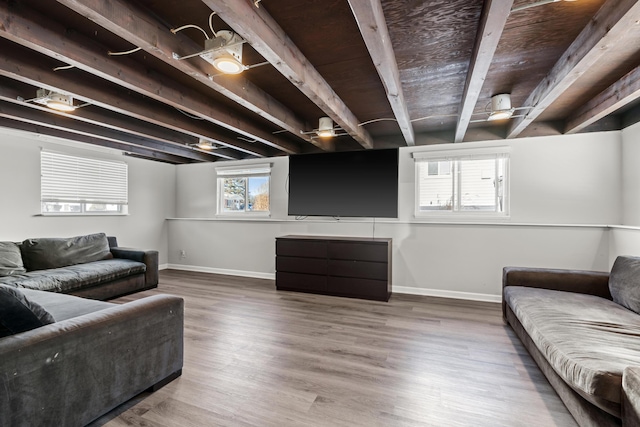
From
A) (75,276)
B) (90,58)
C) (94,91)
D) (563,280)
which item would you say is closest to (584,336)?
(563,280)

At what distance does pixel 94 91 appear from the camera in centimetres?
260

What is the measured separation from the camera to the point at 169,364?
199cm

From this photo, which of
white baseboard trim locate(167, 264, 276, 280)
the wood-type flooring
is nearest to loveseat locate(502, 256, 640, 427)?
the wood-type flooring

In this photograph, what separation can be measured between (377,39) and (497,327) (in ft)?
9.71

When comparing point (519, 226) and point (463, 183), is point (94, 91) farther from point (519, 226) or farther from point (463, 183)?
point (519, 226)

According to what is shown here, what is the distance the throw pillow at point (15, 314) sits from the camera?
136 centimetres

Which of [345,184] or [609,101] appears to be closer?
[609,101]

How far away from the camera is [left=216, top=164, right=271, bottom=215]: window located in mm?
5301

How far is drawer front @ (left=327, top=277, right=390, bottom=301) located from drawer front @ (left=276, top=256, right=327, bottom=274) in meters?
0.22

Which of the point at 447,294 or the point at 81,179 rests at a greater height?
the point at 81,179

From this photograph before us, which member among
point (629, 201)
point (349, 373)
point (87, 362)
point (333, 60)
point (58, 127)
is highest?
point (333, 60)

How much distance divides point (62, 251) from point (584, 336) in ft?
17.9

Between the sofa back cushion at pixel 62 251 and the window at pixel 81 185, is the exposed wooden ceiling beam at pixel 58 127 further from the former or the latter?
the sofa back cushion at pixel 62 251

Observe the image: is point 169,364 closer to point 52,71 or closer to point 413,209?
point 52,71
